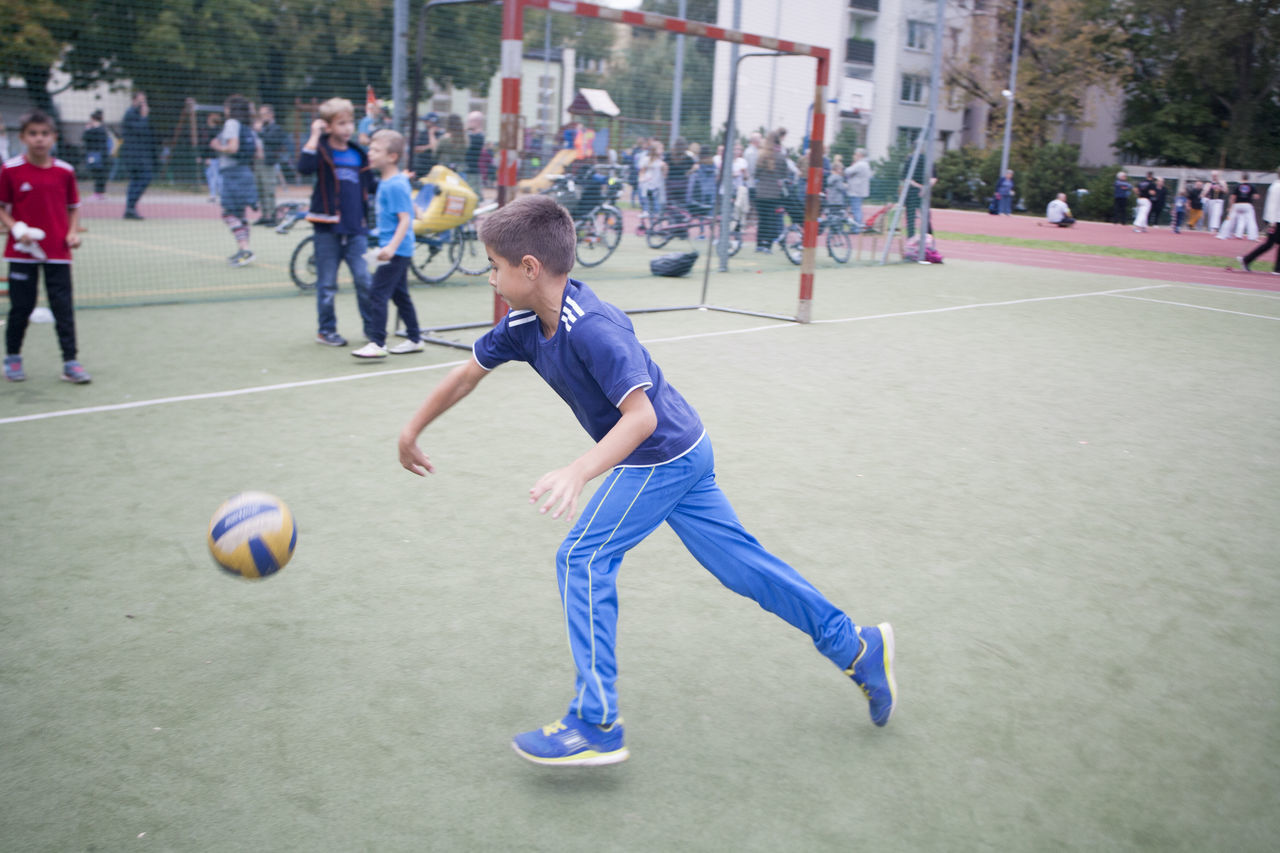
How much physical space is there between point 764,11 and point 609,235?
3874cm

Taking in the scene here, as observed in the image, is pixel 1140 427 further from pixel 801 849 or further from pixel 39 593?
pixel 39 593

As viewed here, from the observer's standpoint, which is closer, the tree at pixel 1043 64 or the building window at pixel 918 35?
the tree at pixel 1043 64

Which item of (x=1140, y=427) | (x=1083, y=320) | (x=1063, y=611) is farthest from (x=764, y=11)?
(x=1063, y=611)

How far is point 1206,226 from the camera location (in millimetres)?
34906

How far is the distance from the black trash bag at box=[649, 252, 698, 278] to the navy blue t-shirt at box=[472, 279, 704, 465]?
11.7 meters

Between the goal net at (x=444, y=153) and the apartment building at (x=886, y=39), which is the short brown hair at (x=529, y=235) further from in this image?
the apartment building at (x=886, y=39)

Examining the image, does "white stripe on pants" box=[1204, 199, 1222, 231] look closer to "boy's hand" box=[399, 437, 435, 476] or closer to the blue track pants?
the blue track pants

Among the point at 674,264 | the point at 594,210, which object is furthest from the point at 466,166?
the point at 674,264

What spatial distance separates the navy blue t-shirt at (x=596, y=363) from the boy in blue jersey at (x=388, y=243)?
17.4 ft

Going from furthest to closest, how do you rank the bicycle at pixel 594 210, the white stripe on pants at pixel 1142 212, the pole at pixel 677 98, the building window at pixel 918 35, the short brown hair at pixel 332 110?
the building window at pixel 918 35
the white stripe on pants at pixel 1142 212
the pole at pixel 677 98
the bicycle at pixel 594 210
the short brown hair at pixel 332 110

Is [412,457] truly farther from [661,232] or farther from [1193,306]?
[661,232]

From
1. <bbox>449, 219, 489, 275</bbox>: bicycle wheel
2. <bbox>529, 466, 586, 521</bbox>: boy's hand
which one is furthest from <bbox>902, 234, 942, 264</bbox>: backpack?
<bbox>529, 466, 586, 521</bbox>: boy's hand

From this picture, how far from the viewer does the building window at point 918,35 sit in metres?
55.7

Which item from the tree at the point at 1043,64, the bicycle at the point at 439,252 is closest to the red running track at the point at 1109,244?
the bicycle at the point at 439,252
